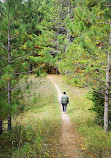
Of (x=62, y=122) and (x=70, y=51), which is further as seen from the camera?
(x=62, y=122)

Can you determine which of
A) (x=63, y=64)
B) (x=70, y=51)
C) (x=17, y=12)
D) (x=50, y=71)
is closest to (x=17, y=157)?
(x=63, y=64)

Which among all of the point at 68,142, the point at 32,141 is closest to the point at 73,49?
the point at 68,142

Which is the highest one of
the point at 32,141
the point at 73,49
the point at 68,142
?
the point at 73,49

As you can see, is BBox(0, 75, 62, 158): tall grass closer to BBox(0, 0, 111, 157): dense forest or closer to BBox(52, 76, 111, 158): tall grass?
BBox(0, 0, 111, 157): dense forest

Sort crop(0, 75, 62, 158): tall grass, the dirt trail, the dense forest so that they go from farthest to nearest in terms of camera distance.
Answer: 1. the dense forest
2. the dirt trail
3. crop(0, 75, 62, 158): tall grass

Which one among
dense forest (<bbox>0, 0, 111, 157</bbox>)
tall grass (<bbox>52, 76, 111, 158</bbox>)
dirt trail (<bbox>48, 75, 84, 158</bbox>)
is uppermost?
dense forest (<bbox>0, 0, 111, 157</bbox>)

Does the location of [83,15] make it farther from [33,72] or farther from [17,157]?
[17,157]

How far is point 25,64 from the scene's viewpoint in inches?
241

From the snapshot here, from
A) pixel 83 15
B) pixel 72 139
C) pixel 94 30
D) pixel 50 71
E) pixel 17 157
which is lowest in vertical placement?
pixel 72 139

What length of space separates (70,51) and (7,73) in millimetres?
3352

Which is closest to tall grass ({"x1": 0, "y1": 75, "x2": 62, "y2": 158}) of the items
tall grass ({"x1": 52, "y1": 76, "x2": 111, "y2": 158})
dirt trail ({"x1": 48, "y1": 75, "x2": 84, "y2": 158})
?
dirt trail ({"x1": 48, "y1": 75, "x2": 84, "y2": 158})

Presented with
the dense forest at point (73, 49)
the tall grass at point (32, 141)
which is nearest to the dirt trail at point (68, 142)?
the tall grass at point (32, 141)

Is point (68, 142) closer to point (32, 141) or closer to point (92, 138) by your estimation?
point (92, 138)

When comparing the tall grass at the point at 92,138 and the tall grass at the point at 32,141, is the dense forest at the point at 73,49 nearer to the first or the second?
the tall grass at the point at 92,138
